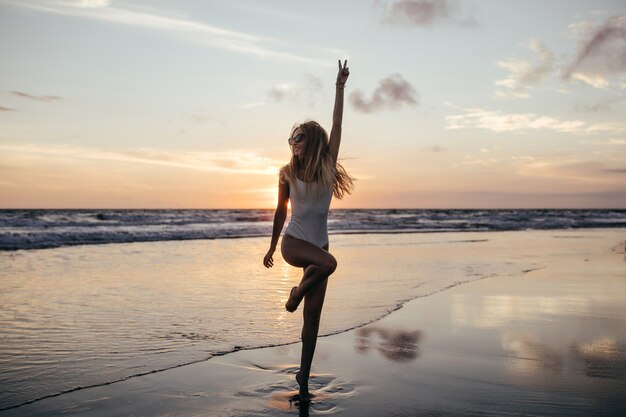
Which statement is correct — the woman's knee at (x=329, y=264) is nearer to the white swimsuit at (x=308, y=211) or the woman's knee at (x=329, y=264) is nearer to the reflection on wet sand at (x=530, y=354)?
the white swimsuit at (x=308, y=211)

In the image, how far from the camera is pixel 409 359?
16.8 feet

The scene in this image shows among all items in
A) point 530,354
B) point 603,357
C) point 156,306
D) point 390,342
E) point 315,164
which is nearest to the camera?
point 315,164

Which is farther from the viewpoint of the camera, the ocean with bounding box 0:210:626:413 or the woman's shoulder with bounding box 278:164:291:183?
the ocean with bounding box 0:210:626:413

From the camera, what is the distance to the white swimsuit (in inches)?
162

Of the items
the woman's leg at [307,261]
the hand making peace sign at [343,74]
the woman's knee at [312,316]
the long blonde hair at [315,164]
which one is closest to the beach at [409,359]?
the woman's knee at [312,316]

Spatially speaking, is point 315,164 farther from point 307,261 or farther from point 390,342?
point 390,342

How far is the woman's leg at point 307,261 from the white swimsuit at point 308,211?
58 millimetres

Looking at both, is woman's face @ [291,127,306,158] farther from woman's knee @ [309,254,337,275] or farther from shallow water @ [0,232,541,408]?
A: shallow water @ [0,232,541,408]

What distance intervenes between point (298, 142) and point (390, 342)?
2.72m

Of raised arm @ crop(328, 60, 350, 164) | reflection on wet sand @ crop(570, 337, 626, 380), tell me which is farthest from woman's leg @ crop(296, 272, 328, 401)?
reflection on wet sand @ crop(570, 337, 626, 380)

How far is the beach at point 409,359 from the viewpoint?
388 centimetres

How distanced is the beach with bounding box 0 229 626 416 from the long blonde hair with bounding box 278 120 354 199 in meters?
1.62

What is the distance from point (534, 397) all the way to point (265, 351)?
2.53 metres

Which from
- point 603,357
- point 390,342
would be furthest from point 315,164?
point 603,357
